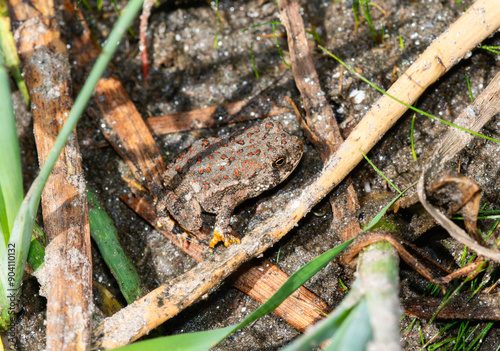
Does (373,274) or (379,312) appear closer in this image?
(379,312)

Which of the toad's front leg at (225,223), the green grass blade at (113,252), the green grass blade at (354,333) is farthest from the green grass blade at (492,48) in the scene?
the green grass blade at (113,252)

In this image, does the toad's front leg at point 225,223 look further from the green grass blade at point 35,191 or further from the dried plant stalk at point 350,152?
the green grass blade at point 35,191

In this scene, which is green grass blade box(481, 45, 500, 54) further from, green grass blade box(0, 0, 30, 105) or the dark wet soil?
green grass blade box(0, 0, 30, 105)

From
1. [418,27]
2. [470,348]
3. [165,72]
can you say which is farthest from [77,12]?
[470,348]

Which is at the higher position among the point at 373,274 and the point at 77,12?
the point at 77,12

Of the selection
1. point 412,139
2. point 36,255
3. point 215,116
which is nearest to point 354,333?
point 412,139

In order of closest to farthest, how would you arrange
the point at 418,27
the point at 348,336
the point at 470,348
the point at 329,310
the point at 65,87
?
the point at 348,336 → the point at 470,348 → the point at 329,310 → the point at 65,87 → the point at 418,27

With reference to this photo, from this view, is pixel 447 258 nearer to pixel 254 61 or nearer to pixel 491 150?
pixel 491 150
